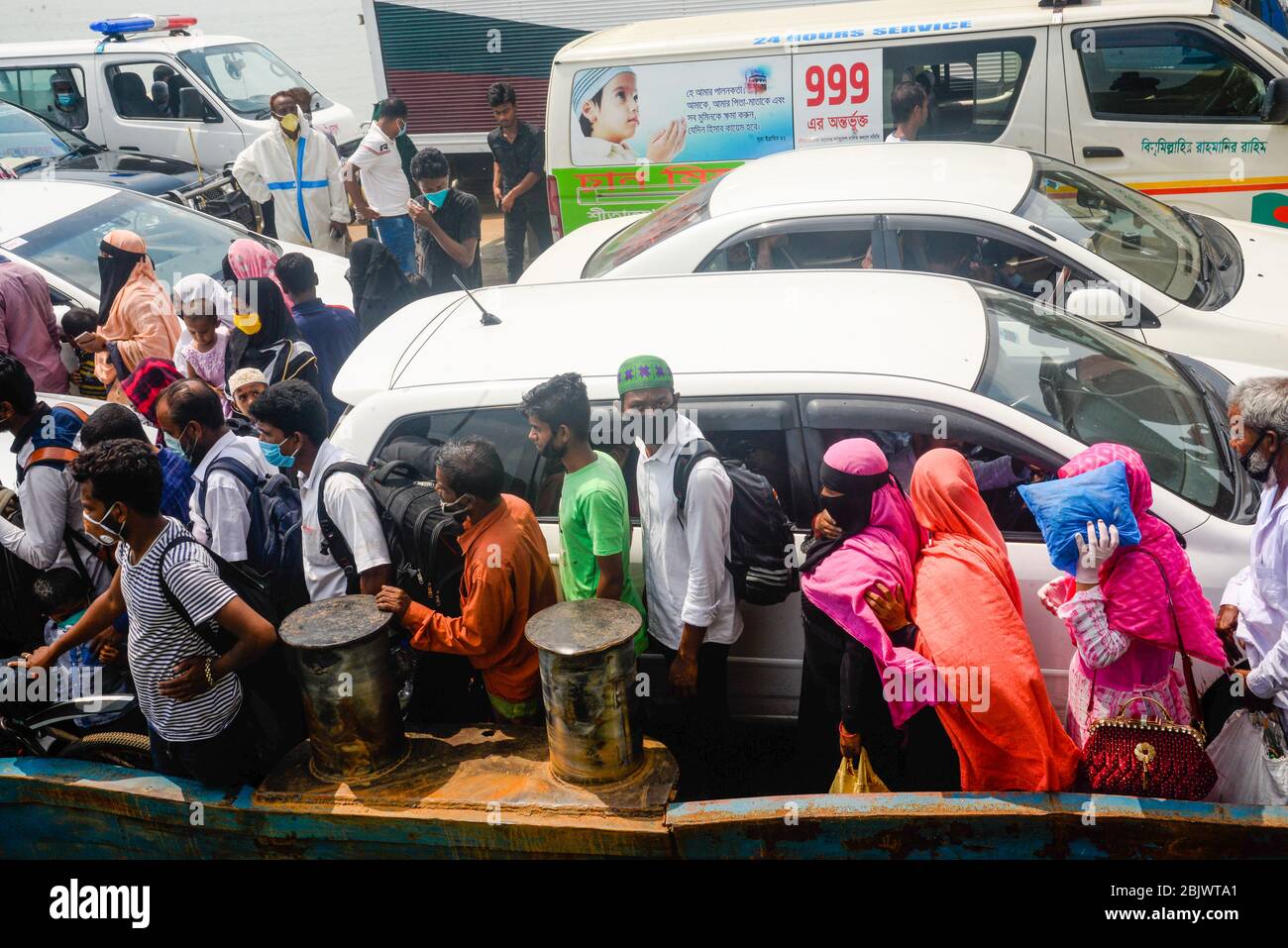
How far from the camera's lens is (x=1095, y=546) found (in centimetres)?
286

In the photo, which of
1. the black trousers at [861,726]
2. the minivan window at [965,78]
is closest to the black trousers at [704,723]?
the black trousers at [861,726]

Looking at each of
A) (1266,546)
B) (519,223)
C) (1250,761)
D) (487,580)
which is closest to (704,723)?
(487,580)

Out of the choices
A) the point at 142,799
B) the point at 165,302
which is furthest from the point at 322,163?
the point at 142,799

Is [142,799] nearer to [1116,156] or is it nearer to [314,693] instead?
[314,693]

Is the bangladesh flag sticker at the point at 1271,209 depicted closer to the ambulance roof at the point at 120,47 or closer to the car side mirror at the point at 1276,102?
the car side mirror at the point at 1276,102

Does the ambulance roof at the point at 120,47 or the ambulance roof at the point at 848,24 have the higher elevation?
the ambulance roof at the point at 120,47

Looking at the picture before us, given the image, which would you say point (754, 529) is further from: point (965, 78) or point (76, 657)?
point (965, 78)

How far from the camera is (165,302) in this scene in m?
5.83

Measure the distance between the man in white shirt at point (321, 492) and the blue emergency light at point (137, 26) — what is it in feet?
34.1

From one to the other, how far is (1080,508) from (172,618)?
8.57ft

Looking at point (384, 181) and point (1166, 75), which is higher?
point (1166, 75)

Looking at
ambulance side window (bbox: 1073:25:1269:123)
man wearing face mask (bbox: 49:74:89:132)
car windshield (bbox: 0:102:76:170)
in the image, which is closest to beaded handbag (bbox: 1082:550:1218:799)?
ambulance side window (bbox: 1073:25:1269:123)

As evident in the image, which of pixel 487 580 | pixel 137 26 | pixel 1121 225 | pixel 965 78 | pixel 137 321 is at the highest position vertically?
pixel 137 26

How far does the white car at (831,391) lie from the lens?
3.56m
